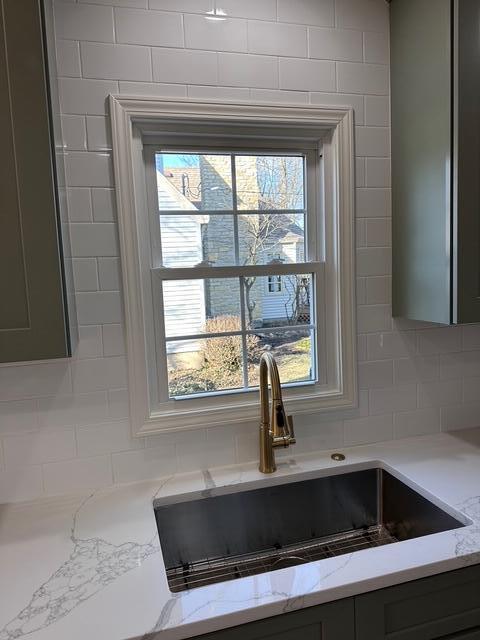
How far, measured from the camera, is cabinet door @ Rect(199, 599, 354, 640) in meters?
0.87

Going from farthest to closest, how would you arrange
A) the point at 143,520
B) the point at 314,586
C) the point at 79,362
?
the point at 79,362 < the point at 143,520 < the point at 314,586

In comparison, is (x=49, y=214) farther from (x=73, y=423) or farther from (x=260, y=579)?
(x=260, y=579)

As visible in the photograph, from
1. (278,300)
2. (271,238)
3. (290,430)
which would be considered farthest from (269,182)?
(290,430)

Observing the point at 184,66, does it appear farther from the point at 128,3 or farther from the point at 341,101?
the point at 341,101

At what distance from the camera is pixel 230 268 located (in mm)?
1500

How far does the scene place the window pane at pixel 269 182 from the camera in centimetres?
151

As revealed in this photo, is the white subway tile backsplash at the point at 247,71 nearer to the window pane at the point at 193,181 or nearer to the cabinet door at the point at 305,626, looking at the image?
the window pane at the point at 193,181

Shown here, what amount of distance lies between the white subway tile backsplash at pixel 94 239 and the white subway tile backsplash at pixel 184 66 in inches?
19.5

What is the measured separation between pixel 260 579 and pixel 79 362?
0.82 metres

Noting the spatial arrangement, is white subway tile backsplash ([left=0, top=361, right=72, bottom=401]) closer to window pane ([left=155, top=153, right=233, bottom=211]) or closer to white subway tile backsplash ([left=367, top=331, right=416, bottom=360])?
window pane ([left=155, top=153, right=233, bottom=211])

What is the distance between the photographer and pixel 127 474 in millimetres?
1406

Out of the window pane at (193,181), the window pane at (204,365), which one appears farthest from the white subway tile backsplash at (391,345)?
the window pane at (193,181)

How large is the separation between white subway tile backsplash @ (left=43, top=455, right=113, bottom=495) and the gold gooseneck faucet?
0.52 m

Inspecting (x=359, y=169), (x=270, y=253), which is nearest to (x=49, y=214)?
(x=270, y=253)
